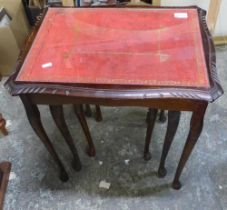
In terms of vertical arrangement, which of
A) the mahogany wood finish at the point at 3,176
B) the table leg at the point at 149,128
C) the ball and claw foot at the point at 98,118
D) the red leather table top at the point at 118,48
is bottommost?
the mahogany wood finish at the point at 3,176

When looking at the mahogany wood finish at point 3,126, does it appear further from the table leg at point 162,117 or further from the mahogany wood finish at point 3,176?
the table leg at point 162,117

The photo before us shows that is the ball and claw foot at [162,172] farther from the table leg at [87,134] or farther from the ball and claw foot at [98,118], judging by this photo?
the ball and claw foot at [98,118]

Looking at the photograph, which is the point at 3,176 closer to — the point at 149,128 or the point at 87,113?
the point at 87,113

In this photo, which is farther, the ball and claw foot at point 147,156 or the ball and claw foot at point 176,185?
the ball and claw foot at point 147,156

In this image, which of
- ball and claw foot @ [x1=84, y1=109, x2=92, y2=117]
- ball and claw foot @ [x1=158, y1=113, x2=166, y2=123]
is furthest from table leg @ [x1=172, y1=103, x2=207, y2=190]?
ball and claw foot @ [x1=84, y1=109, x2=92, y2=117]

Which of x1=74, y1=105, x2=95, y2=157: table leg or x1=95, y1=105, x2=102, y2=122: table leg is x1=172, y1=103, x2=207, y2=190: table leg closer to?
x1=74, y1=105, x2=95, y2=157: table leg

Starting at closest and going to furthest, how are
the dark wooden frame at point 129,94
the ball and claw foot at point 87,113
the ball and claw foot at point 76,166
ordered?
the dark wooden frame at point 129,94, the ball and claw foot at point 76,166, the ball and claw foot at point 87,113

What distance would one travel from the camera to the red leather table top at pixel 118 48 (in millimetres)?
812

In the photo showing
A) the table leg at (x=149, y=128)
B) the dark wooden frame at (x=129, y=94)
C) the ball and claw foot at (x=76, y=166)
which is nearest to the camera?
the dark wooden frame at (x=129, y=94)

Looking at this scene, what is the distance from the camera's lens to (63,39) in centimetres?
97

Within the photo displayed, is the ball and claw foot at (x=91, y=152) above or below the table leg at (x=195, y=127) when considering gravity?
below

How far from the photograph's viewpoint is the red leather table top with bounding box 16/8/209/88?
812 millimetres

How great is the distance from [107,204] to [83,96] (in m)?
0.69

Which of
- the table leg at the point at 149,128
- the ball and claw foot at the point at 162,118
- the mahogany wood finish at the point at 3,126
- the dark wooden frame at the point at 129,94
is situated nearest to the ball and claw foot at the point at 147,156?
the table leg at the point at 149,128
